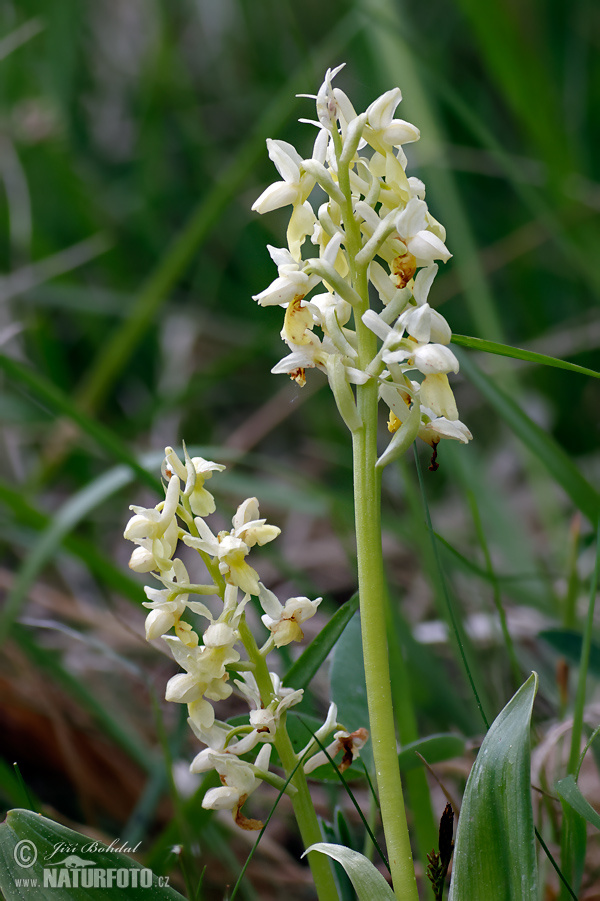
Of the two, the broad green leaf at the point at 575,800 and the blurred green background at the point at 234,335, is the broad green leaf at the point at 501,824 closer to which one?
the broad green leaf at the point at 575,800

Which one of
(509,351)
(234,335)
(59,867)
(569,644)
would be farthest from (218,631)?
(234,335)

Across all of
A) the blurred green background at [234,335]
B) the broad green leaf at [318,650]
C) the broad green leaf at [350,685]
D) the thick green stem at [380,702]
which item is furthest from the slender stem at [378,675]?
the blurred green background at [234,335]

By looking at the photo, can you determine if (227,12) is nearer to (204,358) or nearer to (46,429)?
(204,358)

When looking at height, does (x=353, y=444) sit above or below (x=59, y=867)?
above

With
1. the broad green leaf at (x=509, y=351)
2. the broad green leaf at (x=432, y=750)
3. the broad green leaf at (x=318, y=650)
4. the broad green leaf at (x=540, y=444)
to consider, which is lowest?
the broad green leaf at (x=432, y=750)

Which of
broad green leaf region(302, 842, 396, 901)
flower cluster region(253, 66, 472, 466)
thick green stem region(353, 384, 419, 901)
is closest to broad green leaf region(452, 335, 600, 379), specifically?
flower cluster region(253, 66, 472, 466)

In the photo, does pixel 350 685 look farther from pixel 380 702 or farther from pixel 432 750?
pixel 380 702

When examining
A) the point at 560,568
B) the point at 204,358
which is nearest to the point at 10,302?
the point at 204,358
